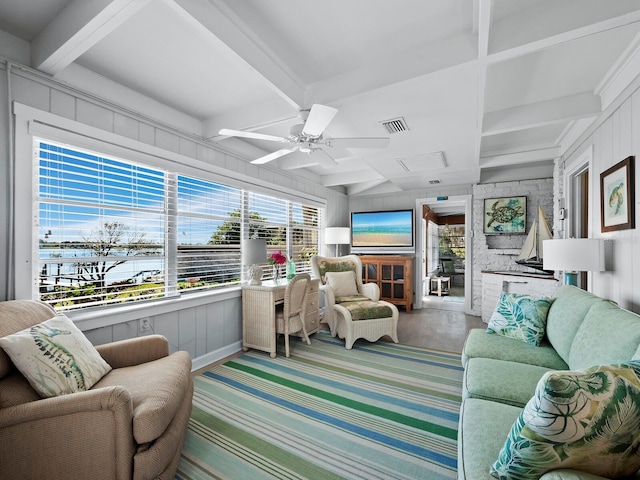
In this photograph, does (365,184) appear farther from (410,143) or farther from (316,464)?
(316,464)

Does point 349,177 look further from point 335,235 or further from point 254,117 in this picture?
point 254,117

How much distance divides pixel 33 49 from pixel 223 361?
9.27 feet

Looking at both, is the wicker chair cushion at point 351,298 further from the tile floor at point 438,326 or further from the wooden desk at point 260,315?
the wooden desk at point 260,315

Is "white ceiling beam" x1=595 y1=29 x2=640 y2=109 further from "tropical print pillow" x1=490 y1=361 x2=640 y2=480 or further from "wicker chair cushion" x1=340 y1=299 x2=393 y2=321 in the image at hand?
"wicker chair cushion" x1=340 y1=299 x2=393 y2=321

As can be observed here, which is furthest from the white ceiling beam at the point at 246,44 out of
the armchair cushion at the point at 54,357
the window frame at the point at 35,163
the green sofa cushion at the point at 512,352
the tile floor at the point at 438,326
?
the tile floor at the point at 438,326

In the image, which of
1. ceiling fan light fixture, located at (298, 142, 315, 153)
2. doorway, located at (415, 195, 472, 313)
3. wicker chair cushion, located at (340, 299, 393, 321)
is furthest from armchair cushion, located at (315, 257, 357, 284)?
ceiling fan light fixture, located at (298, 142, 315, 153)

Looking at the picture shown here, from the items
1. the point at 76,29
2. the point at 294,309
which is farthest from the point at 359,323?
the point at 76,29

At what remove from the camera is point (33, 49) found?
5.94 feet

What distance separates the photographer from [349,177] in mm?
5000

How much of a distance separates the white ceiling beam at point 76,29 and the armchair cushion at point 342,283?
10.6 ft

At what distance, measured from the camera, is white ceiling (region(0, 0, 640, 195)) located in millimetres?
Answer: 1523

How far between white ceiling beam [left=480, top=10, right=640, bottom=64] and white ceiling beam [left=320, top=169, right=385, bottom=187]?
3103 millimetres

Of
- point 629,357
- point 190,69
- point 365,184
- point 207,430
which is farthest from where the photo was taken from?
point 365,184

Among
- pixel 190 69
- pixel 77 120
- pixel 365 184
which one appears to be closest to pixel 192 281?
pixel 77 120
